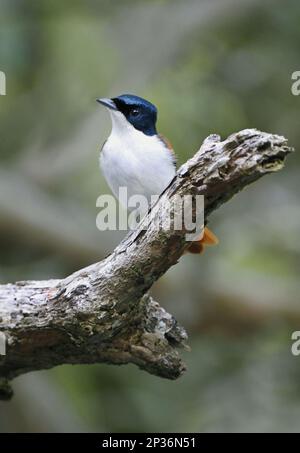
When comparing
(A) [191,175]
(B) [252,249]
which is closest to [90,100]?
(B) [252,249]

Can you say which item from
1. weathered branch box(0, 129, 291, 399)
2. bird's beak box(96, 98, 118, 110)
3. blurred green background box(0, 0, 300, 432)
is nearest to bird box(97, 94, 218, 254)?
bird's beak box(96, 98, 118, 110)

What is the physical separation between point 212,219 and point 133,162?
2999 millimetres

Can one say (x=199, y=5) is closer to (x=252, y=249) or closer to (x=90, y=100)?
(x=90, y=100)

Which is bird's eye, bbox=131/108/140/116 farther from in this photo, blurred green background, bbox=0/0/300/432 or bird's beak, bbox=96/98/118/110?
blurred green background, bbox=0/0/300/432

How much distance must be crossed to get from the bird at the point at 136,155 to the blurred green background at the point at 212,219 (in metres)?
2.52

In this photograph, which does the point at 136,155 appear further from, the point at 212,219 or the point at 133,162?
the point at 212,219

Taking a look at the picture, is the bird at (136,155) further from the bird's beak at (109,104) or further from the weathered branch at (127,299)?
the weathered branch at (127,299)

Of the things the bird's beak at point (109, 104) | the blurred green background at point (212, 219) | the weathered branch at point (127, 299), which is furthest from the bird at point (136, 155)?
the blurred green background at point (212, 219)

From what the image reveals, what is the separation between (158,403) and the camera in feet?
25.8

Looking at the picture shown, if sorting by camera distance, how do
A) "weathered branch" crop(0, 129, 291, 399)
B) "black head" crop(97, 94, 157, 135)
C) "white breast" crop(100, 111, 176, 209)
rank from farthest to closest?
"black head" crop(97, 94, 157, 135) < "white breast" crop(100, 111, 176, 209) < "weathered branch" crop(0, 129, 291, 399)

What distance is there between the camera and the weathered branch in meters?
3.47

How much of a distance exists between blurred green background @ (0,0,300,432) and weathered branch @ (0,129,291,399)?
9.81 ft

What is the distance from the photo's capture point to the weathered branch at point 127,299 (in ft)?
11.4

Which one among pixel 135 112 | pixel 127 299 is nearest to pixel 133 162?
pixel 135 112
